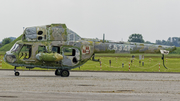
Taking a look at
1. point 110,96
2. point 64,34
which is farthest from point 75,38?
point 110,96

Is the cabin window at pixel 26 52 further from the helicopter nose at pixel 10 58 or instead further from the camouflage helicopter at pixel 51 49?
the helicopter nose at pixel 10 58

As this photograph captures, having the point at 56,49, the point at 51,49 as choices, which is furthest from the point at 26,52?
the point at 56,49

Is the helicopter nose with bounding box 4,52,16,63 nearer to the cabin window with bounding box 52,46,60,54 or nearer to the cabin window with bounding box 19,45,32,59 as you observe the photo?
the cabin window with bounding box 19,45,32,59

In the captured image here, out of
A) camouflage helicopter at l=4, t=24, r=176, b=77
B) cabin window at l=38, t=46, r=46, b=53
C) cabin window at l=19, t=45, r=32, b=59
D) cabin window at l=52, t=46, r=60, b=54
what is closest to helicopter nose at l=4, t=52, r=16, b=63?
camouflage helicopter at l=4, t=24, r=176, b=77

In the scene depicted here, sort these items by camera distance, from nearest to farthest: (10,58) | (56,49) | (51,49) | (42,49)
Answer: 1. (10,58)
2. (51,49)
3. (42,49)
4. (56,49)

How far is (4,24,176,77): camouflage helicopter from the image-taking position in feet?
80.1

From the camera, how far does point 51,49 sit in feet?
81.4

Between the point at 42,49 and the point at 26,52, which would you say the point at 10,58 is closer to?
the point at 26,52

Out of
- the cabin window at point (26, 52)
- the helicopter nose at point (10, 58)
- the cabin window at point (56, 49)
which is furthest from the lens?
the cabin window at point (56, 49)

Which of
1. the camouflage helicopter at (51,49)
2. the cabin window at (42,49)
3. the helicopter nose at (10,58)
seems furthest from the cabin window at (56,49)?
the helicopter nose at (10,58)

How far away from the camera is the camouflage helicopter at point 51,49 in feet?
80.1

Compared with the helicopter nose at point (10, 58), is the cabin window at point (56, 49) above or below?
above

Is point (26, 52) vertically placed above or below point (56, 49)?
below

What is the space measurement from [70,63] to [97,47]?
2.61 meters
